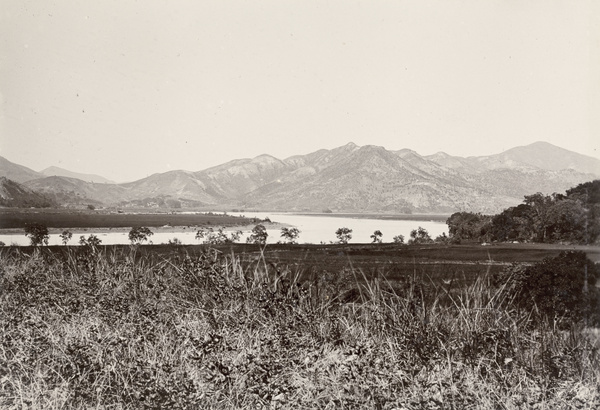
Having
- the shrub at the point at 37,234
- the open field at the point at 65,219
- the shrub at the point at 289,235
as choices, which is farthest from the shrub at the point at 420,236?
the shrub at the point at 37,234

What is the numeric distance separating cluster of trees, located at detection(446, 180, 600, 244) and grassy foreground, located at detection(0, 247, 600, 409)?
2386 millimetres

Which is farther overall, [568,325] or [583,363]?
[568,325]

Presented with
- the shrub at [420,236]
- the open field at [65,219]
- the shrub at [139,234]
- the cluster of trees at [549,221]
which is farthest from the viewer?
the open field at [65,219]

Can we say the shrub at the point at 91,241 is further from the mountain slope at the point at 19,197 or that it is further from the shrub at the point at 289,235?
the shrub at the point at 289,235

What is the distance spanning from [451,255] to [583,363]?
3.98 m

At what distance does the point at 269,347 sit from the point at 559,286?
153 inches

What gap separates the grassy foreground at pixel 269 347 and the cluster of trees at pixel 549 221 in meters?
2.39

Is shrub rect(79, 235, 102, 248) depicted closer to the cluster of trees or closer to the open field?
the open field

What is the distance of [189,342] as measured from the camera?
517 centimetres

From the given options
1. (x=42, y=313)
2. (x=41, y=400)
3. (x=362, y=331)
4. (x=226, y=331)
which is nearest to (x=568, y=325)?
(x=362, y=331)

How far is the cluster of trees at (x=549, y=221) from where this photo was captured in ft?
26.0

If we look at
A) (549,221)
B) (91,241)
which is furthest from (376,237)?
(91,241)

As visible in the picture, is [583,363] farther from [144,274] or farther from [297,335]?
[144,274]

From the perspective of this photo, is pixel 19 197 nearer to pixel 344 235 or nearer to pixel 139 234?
pixel 139 234
